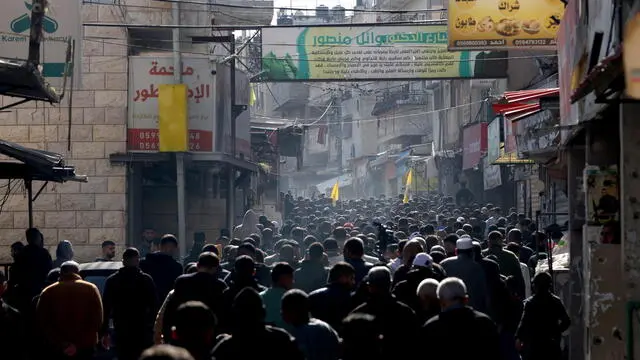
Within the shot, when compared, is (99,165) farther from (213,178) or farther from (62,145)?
(213,178)

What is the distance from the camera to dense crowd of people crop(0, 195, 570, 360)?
662cm

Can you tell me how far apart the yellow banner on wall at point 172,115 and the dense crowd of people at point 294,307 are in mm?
7751

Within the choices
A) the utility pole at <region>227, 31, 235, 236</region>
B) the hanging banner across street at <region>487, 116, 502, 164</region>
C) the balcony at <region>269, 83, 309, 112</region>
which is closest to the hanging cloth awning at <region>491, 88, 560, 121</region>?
the utility pole at <region>227, 31, 235, 236</region>

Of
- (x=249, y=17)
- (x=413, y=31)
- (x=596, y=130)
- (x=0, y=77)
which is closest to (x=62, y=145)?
(x=249, y=17)

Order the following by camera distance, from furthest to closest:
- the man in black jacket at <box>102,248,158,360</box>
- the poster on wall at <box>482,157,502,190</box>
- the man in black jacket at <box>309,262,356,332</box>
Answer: the poster on wall at <box>482,157,502,190</box> → the man in black jacket at <box>102,248,158,360</box> → the man in black jacket at <box>309,262,356,332</box>

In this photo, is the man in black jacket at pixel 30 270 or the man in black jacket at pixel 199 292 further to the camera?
the man in black jacket at pixel 30 270

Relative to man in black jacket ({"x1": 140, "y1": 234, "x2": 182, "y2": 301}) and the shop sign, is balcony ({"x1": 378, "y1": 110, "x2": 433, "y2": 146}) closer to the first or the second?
the shop sign

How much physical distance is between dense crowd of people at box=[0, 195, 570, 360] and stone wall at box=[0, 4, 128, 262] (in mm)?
8092

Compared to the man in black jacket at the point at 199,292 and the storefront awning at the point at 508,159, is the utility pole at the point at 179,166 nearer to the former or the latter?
the storefront awning at the point at 508,159

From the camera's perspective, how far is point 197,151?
24672mm

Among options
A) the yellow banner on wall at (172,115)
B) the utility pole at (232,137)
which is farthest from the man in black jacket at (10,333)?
the utility pole at (232,137)

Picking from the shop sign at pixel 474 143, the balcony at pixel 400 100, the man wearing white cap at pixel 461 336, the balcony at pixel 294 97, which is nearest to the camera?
the man wearing white cap at pixel 461 336

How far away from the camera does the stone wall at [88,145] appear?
24359 millimetres

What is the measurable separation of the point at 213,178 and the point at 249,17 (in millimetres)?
4438
